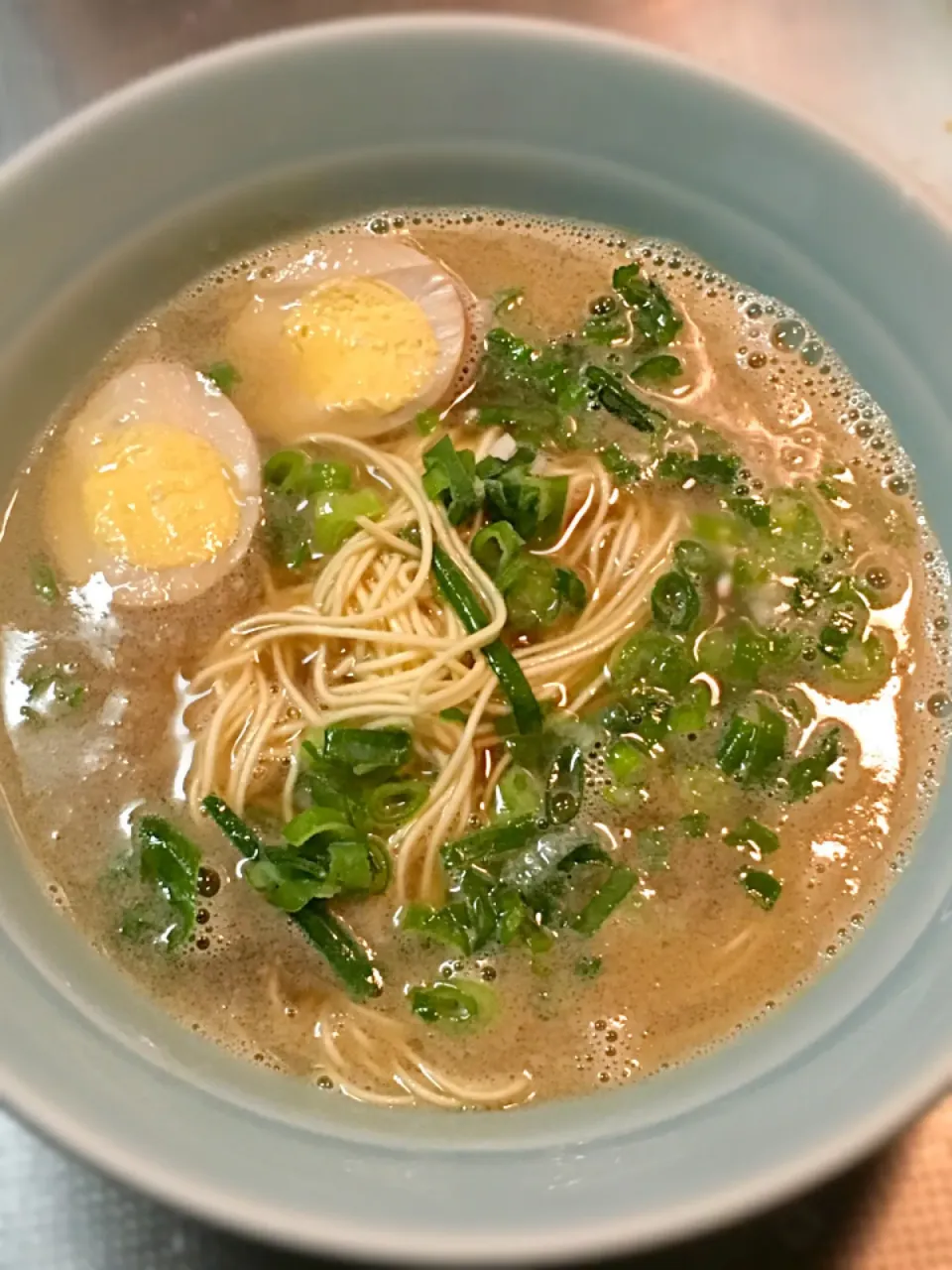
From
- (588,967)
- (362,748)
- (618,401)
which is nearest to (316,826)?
(362,748)

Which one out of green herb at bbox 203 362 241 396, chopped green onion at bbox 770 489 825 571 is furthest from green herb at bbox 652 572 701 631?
green herb at bbox 203 362 241 396

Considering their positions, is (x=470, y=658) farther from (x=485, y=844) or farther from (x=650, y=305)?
(x=650, y=305)

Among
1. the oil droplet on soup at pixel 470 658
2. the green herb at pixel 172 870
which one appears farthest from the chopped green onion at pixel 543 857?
the green herb at pixel 172 870

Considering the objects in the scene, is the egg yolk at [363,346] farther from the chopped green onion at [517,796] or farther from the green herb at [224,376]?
the chopped green onion at [517,796]

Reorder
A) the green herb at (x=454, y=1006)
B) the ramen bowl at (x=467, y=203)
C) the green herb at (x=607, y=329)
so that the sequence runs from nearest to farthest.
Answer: the ramen bowl at (x=467, y=203), the green herb at (x=454, y=1006), the green herb at (x=607, y=329)

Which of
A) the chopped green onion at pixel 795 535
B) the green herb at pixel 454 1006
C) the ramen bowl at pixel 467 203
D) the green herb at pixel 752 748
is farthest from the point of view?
the chopped green onion at pixel 795 535

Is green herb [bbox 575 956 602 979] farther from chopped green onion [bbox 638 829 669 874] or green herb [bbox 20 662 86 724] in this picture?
green herb [bbox 20 662 86 724]

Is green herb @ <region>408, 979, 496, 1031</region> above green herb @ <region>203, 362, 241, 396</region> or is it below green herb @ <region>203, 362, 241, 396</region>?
below
